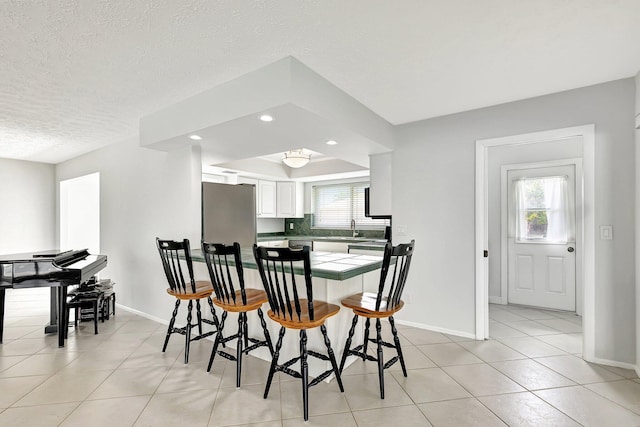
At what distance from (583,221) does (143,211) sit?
4755 millimetres

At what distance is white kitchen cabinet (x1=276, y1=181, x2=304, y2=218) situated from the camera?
640cm

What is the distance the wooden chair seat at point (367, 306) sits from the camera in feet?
6.95

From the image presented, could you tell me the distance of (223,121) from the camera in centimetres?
258

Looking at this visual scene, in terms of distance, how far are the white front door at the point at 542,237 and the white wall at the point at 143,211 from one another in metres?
4.22

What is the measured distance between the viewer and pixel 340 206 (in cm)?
643

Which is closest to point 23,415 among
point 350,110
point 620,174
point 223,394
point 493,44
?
point 223,394

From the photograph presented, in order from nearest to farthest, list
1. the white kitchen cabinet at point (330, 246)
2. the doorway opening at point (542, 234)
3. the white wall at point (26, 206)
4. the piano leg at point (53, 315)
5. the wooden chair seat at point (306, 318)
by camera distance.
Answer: the wooden chair seat at point (306, 318)
the piano leg at point (53, 315)
the doorway opening at point (542, 234)
the white kitchen cabinet at point (330, 246)
the white wall at point (26, 206)

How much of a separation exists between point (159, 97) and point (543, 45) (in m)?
3.02

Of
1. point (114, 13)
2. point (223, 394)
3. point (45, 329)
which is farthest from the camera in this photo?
point (45, 329)

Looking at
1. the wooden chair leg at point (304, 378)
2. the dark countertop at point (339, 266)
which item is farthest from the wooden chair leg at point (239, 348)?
the wooden chair leg at point (304, 378)

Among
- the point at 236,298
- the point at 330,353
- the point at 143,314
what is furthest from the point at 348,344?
the point at 143,314

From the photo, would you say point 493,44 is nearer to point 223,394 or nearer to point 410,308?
point 410,308

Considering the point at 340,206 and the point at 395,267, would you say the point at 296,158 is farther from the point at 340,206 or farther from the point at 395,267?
the point at 395,267

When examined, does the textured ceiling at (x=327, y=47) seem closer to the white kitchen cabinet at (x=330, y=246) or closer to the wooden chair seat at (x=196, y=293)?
the wooden chair seat at (x=196, y=293)
